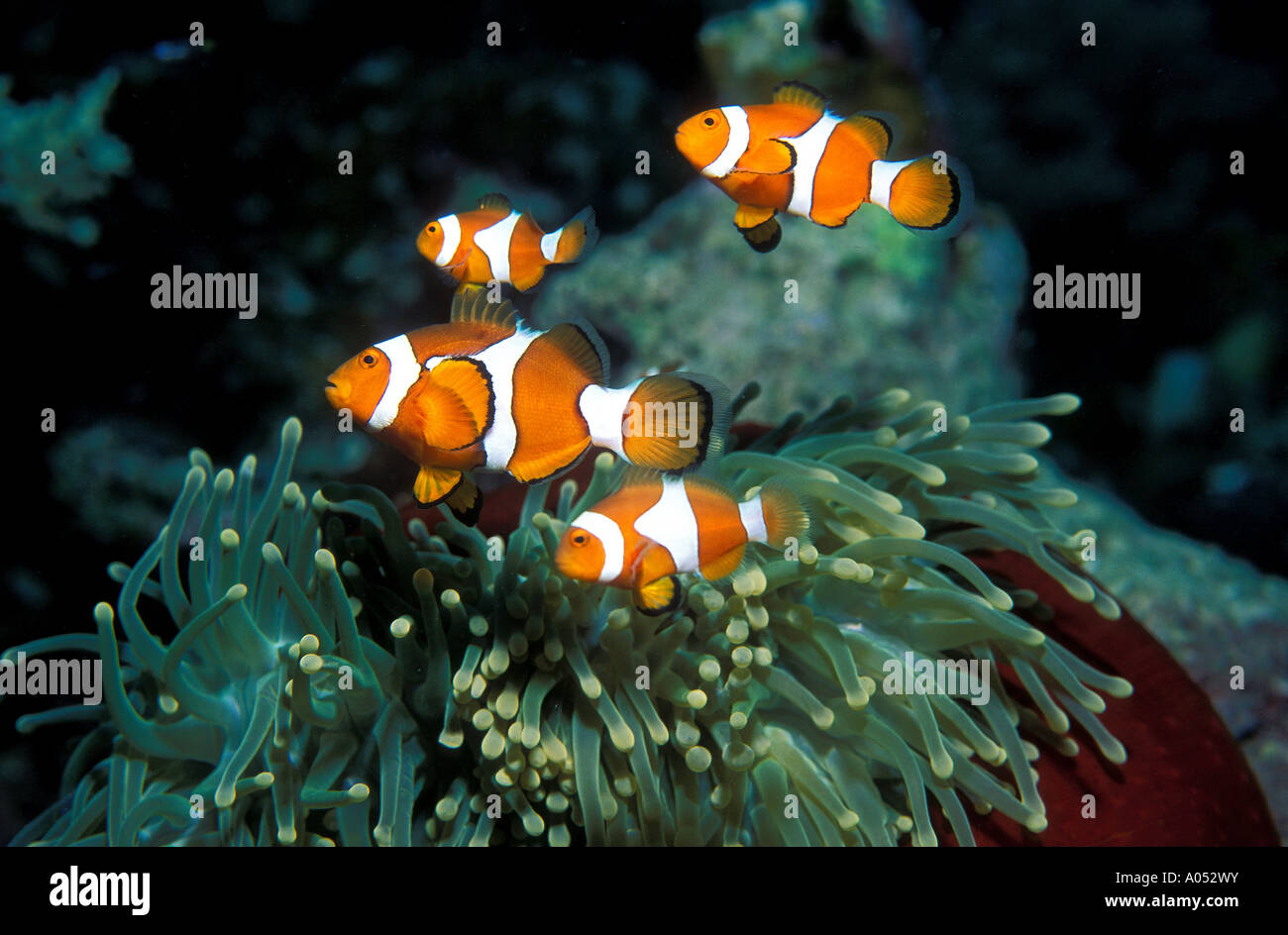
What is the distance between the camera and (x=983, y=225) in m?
3.05

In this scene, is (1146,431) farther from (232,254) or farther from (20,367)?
(20,367)

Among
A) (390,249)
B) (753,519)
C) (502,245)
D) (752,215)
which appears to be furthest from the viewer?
(390,249)

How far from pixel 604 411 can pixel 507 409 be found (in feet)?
0.40

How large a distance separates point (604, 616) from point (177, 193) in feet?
7.49

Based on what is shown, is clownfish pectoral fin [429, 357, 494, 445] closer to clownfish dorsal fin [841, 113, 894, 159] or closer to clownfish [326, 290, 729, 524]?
clownfish [326, 290, 729, 524]

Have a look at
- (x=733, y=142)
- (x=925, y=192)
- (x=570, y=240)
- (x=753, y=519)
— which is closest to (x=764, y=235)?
(x=733, y=142)

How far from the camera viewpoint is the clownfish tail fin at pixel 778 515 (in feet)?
3.89

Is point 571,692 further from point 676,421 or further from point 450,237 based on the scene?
point 450,237

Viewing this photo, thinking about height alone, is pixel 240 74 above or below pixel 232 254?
above

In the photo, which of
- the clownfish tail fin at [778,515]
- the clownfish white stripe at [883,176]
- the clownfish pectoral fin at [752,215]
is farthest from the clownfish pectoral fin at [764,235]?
the clownfish tail fin at [778,515]

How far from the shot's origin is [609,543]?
3.33 ft

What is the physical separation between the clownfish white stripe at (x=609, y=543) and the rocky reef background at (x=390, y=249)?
1.76m

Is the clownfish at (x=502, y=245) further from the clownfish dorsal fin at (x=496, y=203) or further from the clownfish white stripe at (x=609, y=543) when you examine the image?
the clownfish white stripe at (x=609, y=543)
